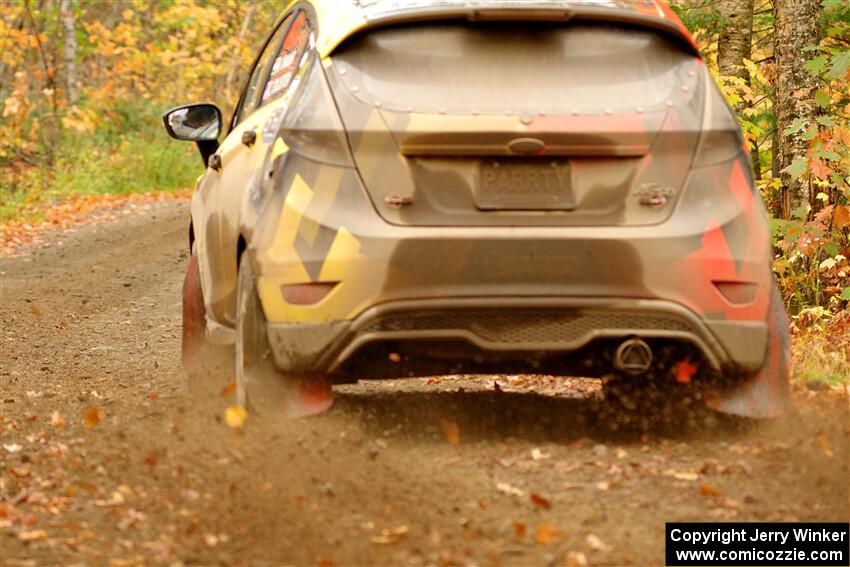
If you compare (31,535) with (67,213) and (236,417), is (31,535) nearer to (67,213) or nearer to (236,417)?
(236,417)

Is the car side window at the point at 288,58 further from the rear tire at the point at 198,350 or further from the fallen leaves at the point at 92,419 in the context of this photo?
the fallen leaves at the point at 92,419

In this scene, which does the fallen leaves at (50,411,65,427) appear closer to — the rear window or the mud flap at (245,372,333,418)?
the mud flap at (245,372,333,418)

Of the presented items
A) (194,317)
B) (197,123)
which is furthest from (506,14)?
(194,317)

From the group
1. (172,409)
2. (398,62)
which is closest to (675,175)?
(398,62)

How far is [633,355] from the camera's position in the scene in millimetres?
5480

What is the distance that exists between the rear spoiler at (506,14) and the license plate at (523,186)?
55 cm

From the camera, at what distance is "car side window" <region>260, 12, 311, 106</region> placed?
6160mm

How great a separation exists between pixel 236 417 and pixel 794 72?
19.9ft

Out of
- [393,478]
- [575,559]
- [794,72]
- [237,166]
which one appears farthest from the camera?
[794,72]

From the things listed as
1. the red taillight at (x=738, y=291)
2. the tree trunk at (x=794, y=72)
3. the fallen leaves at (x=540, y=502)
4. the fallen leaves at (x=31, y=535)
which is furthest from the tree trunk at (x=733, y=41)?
the fallen leaves at (x=31, y=535)

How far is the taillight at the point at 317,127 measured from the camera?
5.39m

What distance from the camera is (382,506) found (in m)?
4.81

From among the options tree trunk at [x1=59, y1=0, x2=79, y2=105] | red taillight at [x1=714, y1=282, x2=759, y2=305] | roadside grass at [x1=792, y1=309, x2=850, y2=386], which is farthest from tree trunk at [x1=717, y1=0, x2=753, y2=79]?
tree trunk at [x1=59, y1=0, x2=79, y2=105]

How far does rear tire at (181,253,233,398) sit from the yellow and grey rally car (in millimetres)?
1418
